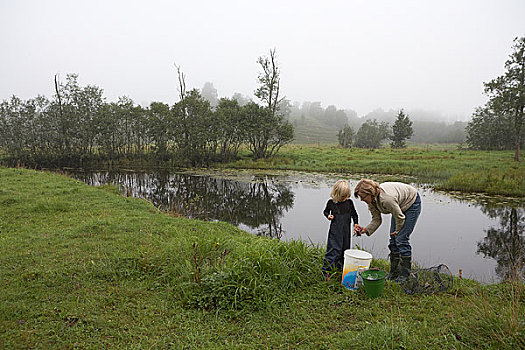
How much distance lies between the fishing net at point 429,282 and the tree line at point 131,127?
22.0 m

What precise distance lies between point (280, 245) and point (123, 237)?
316cm

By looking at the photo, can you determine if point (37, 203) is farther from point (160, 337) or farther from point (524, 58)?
point (524, 58)

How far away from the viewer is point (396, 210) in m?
3.87

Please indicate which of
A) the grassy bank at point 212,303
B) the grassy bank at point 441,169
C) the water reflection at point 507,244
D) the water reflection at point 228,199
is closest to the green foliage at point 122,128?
the grassy bank at point 441,169

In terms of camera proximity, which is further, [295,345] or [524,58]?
[524,58]

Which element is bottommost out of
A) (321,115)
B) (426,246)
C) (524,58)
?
(426,246)

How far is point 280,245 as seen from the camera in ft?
14.8

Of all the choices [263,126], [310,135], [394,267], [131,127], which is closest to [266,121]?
[263,126]

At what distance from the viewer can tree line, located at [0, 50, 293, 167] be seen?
25.2m

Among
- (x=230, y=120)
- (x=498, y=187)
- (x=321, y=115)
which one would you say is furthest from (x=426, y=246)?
(x=321, y=115)

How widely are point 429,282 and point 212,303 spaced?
2897 mm

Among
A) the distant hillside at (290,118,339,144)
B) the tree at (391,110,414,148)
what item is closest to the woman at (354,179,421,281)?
the tree at (391,110,414,148)

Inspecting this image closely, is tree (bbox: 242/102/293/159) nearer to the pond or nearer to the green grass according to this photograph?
the pond

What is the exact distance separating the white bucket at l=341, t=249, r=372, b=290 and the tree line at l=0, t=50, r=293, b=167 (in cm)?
2201
